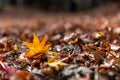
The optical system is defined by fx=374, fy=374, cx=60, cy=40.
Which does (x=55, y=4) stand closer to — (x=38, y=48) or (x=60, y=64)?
(x=38, y=48)

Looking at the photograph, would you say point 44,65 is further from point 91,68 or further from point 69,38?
point 69,38

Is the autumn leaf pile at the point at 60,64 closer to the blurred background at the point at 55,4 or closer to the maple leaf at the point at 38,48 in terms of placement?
the maple leaf at the point at 38,48

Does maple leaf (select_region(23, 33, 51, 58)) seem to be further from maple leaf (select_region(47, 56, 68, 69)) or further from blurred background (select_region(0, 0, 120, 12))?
blurred background (select_region(0, 0, 120, 12))

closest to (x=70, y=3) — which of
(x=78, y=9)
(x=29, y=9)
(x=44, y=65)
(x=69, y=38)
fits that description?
(x=78, y=9)

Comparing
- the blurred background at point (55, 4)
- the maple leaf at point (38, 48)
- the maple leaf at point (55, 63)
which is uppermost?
the maple leaf at point (38, 48)

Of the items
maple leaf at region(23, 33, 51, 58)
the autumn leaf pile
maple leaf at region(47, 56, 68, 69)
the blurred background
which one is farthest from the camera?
the blurred background

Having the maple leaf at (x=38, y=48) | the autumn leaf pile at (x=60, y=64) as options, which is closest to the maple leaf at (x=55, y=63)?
the autumn leaf pile at (x=60, y=64)

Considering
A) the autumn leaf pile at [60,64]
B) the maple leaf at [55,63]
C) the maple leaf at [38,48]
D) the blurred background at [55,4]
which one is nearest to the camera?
the autumn leaf pile at [60,64]

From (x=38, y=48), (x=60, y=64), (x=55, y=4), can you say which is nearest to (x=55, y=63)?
(x=60, y=64)

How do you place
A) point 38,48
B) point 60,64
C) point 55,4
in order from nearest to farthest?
point 60,64 → point 38,48 → point 55,4

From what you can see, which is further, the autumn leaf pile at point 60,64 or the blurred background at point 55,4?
the blurred background at point 55,4

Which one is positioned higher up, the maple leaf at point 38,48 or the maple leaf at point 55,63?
the maple leaf at point 38,48

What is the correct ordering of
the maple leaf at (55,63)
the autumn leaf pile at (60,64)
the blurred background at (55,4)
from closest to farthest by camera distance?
the autumn leaf pile at (60,64) < the maple leaf at (55,63) < the blurred background at (55,4)

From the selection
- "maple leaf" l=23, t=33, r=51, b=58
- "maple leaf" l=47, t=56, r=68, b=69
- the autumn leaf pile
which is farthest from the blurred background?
"maple leaf" l=47, t=56, r=68, b=69
